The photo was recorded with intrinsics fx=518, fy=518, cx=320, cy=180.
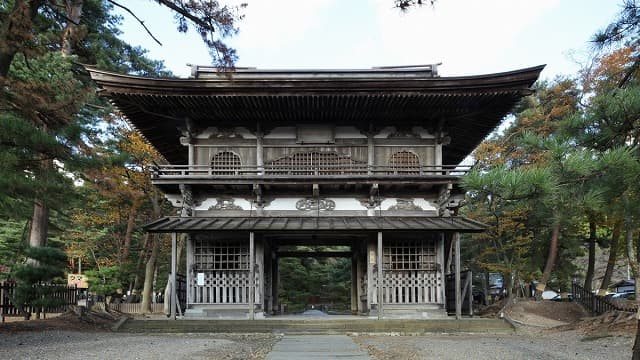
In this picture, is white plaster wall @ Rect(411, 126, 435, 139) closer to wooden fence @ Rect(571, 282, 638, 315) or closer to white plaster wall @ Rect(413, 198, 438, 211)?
white plaster wall @ Rect(413, 198, 438, 211)

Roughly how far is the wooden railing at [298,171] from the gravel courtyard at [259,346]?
4625mm

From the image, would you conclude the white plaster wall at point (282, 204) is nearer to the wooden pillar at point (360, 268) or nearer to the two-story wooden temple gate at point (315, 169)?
the two-story wooden temple gate at point (315, 169)

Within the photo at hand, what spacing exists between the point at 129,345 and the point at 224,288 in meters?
4.76

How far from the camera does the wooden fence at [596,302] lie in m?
15.7

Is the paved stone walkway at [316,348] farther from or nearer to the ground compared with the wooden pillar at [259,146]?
nearer to the ground

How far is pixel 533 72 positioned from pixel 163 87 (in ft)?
32.6

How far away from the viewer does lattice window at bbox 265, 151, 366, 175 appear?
15.7 m

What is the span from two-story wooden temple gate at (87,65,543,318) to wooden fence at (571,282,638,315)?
16.0 feet

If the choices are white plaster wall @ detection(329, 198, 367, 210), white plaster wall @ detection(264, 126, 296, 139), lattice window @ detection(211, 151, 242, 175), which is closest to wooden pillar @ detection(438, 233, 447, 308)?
white plaster wall @ detection(329, 198, 367, 210)

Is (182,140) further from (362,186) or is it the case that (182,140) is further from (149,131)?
(362,186)

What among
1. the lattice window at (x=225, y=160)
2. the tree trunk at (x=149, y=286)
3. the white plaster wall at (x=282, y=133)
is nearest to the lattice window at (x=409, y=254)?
the white plaster wall at (x=282, y=133)

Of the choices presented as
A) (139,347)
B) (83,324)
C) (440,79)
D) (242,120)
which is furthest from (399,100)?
(83,324)

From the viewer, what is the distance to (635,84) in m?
7.30

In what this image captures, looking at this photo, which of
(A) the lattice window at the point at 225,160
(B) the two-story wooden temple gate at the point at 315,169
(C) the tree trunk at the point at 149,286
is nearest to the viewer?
(B) the two-story wooden temple gate at the point at 315,169
